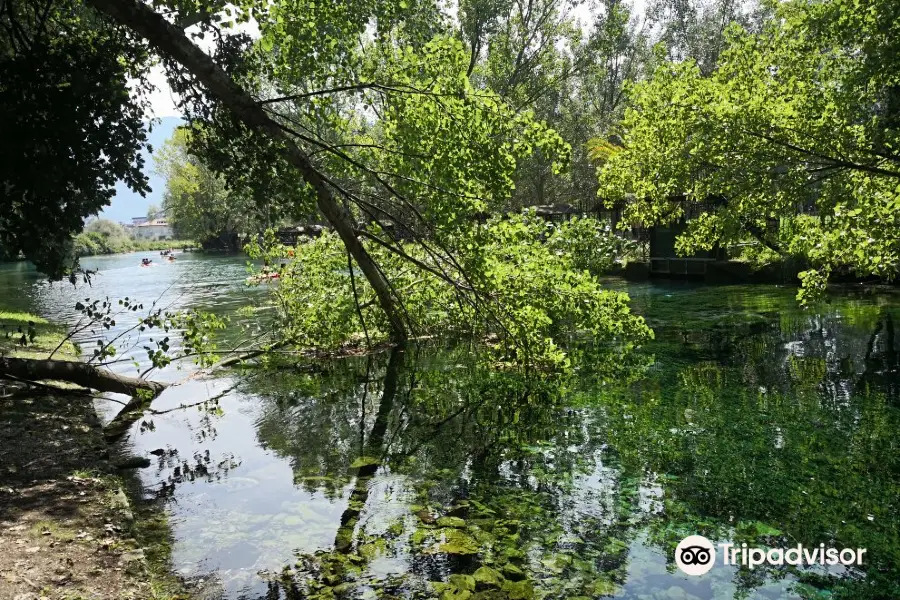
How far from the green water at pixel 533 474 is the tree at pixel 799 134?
2.66m

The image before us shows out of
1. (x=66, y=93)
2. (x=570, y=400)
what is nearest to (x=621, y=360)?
(x=570, y=400)

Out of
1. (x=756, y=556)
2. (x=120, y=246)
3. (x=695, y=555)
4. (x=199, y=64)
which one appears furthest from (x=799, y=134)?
(x=120, y=246)

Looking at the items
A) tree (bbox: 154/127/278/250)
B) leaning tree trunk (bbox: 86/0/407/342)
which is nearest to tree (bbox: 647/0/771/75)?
tree (bbox: 154/127/278/250)

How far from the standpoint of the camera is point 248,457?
841 cm

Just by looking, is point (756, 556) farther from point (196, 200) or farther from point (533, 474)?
point (196, 200)

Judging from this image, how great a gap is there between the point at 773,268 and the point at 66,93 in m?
24.8

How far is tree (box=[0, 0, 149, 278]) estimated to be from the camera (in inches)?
300

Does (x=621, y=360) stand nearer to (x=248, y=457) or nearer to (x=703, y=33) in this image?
(x=248, y=457)

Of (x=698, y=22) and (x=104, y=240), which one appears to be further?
(x=104, y=240)

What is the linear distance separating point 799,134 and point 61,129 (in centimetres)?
1226

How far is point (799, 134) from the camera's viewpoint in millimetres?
12945

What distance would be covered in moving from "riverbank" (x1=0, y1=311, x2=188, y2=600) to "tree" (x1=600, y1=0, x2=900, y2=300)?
11.0 meters

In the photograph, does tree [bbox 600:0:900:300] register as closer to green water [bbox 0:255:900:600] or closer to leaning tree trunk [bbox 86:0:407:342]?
green water [bbox 0:255:900:600]

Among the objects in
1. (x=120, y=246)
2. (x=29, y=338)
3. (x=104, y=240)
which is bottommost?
(x=29, y=338)
